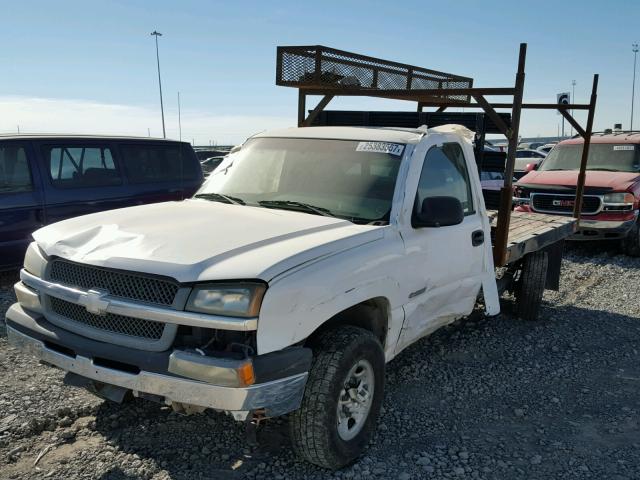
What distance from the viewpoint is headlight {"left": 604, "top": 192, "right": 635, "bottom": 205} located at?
949cm

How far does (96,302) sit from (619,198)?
8865 millimetres

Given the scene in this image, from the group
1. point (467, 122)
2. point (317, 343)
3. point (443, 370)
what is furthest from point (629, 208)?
point (317, 343)

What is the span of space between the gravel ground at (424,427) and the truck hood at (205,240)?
3.88 ft

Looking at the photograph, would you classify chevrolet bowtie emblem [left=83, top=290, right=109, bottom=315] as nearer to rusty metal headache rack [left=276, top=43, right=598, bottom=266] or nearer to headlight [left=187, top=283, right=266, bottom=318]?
headlight [left=187, top=283, right=266, bottom=318]

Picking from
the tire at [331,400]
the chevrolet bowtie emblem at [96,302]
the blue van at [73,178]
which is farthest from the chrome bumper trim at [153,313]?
the blue van at [73,178]

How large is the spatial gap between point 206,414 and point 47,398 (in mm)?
1119

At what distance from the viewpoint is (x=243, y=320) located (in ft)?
8.74

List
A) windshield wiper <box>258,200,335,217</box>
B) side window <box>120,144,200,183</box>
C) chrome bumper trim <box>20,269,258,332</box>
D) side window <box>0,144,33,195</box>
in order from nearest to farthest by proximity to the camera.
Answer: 1. chrome bumper trim <box>20,269,258,332</box>
2. windshield wiper <box>258,200,335,217</box>
3. side window <box>0,144,33,195</box>
4. side window <box>120,144,200,183</box>

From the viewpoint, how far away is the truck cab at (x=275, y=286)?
8.96ft

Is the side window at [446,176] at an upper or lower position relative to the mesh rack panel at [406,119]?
lower

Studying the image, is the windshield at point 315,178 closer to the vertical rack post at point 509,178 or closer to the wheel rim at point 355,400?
the wheel rim at point 355,400

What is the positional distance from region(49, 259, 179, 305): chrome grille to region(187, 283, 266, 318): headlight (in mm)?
141

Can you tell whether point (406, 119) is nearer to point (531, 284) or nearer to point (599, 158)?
point (531, 284)

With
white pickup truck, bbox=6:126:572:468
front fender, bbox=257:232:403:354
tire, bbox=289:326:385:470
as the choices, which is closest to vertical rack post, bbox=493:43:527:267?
white pickup truck, bbox=6:126:572:468
